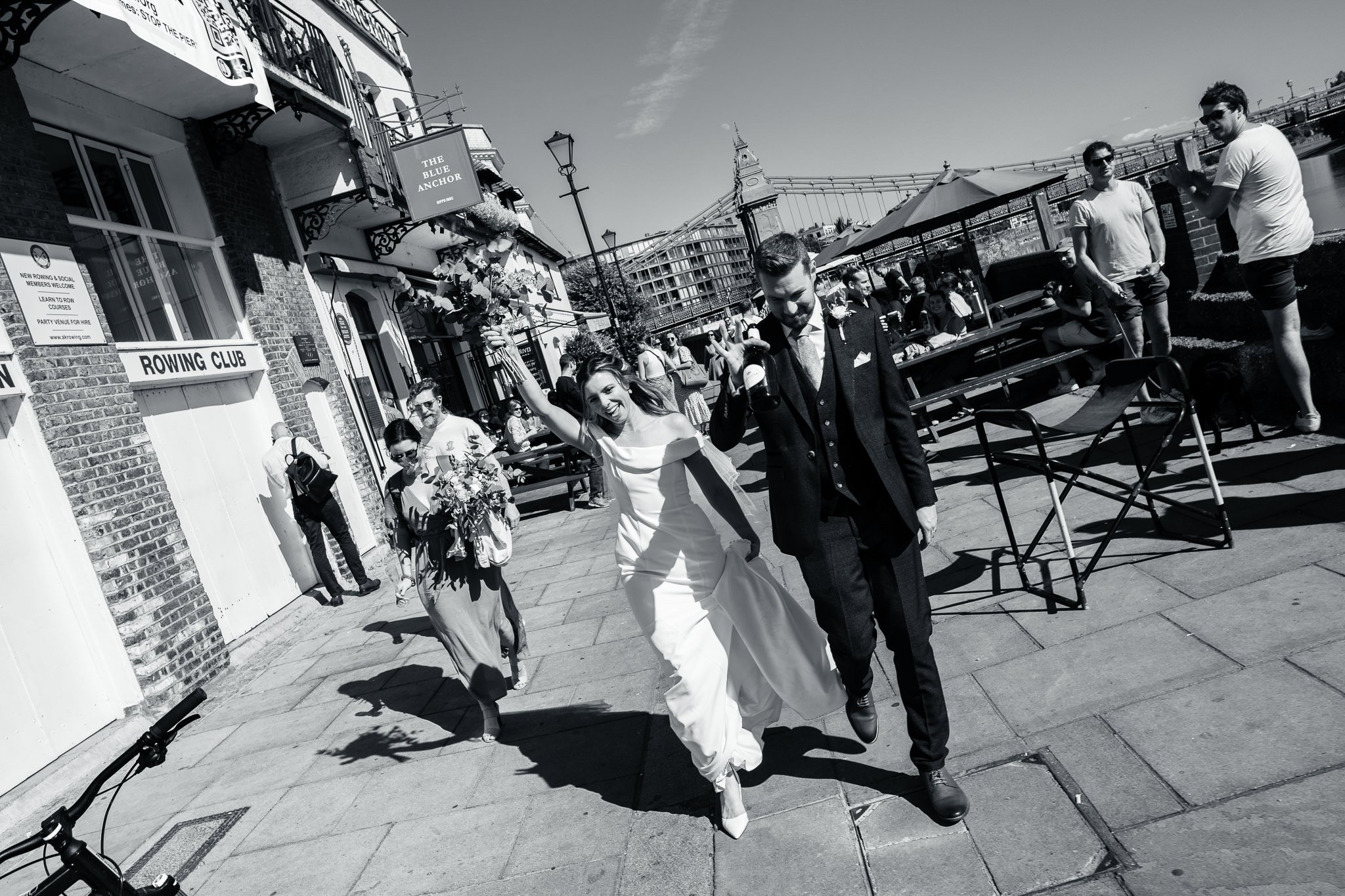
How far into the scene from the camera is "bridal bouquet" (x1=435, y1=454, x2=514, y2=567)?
15.3 ft

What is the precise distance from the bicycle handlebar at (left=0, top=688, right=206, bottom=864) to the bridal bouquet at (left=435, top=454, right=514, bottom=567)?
2.30 m

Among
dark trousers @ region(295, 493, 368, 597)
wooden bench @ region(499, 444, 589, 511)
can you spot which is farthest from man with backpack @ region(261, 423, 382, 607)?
wooden bench @ region(499, 444, 589, 511)

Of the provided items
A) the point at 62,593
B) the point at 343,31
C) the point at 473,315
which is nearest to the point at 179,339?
the point at 62,593

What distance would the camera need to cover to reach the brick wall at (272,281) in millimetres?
9273

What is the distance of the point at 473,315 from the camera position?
5.68 meters

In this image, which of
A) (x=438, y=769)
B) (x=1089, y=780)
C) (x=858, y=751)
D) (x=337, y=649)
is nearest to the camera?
(x=1089, y=780)

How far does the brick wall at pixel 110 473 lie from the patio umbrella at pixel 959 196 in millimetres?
8477

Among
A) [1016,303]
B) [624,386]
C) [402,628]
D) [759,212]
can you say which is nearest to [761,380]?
[624,386]

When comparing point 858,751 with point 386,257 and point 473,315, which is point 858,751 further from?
point 386,257

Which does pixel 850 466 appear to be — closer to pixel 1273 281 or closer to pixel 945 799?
pixel 945 799

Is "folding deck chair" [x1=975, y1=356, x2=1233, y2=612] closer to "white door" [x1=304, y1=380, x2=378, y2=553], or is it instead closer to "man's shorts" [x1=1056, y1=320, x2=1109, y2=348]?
"man's shorts" [x1=1056, y1=320, x2=1109, y2=348]

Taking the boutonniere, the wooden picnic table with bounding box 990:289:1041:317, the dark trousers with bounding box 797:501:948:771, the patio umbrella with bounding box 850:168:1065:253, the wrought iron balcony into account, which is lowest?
the dark trousers with bounding box 797:501:948:771

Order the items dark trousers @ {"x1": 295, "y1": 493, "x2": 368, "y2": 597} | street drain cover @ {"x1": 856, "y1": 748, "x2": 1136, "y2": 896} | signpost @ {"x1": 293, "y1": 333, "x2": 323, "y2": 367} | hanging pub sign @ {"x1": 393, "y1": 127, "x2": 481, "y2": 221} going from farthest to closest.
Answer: hanging pub sign @ {"x1": 393, "y1": 127, "x2": 481, "y2": 221} → signpost @ {"x1": 293, "y1": 333, "x2": 323, "y2": 367} → dark trousers @ {"x1": 295, "y1": 493, "x2": 368, "y2": 597} → street drain cover @ {"x1": 856, "y1": 748, "x2": 1136, "y2": 896}

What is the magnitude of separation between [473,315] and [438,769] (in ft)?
9.40
